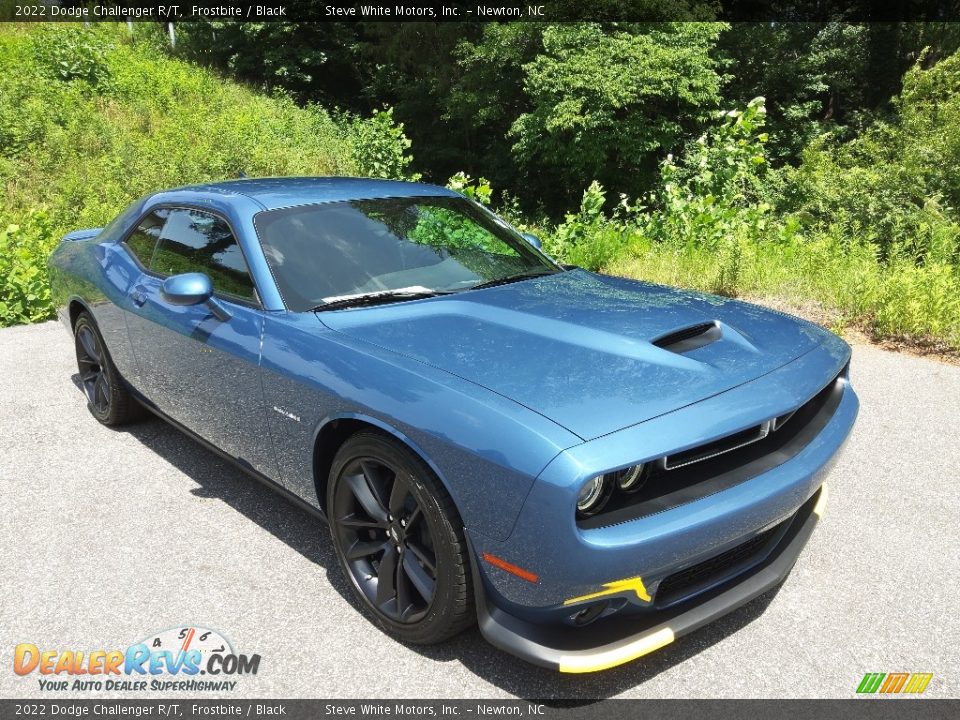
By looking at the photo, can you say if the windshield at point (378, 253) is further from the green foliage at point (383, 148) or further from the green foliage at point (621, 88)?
the green foliage at point (621, 88)

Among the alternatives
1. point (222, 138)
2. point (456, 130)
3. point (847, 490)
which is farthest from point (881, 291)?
point (456, 130)

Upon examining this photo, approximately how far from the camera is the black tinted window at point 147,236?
403 cm

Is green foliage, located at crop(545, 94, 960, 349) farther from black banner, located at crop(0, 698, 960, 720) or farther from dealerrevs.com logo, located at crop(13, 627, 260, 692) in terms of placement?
dealerrevs.com logo, located at crop(13, 627, 260, 692)

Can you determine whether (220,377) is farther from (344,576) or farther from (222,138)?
(222,138)

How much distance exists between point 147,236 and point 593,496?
3.16 meters

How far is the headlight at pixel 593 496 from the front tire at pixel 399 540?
1.28 ft

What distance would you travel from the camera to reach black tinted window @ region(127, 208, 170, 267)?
4.03 m

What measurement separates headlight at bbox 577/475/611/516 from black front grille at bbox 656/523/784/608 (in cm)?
31

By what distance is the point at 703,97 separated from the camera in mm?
18984

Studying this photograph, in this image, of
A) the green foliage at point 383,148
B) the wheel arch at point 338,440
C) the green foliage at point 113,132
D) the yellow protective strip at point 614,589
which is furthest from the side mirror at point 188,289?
the green foliage at point 383,148

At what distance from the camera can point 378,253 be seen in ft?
10.9

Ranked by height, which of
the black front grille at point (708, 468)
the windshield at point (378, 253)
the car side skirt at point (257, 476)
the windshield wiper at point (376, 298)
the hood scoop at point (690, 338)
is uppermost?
the windshield at point (378, 253)

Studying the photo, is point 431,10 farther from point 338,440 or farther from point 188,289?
point 338,440

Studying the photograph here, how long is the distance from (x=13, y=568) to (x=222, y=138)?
14.4 meters
